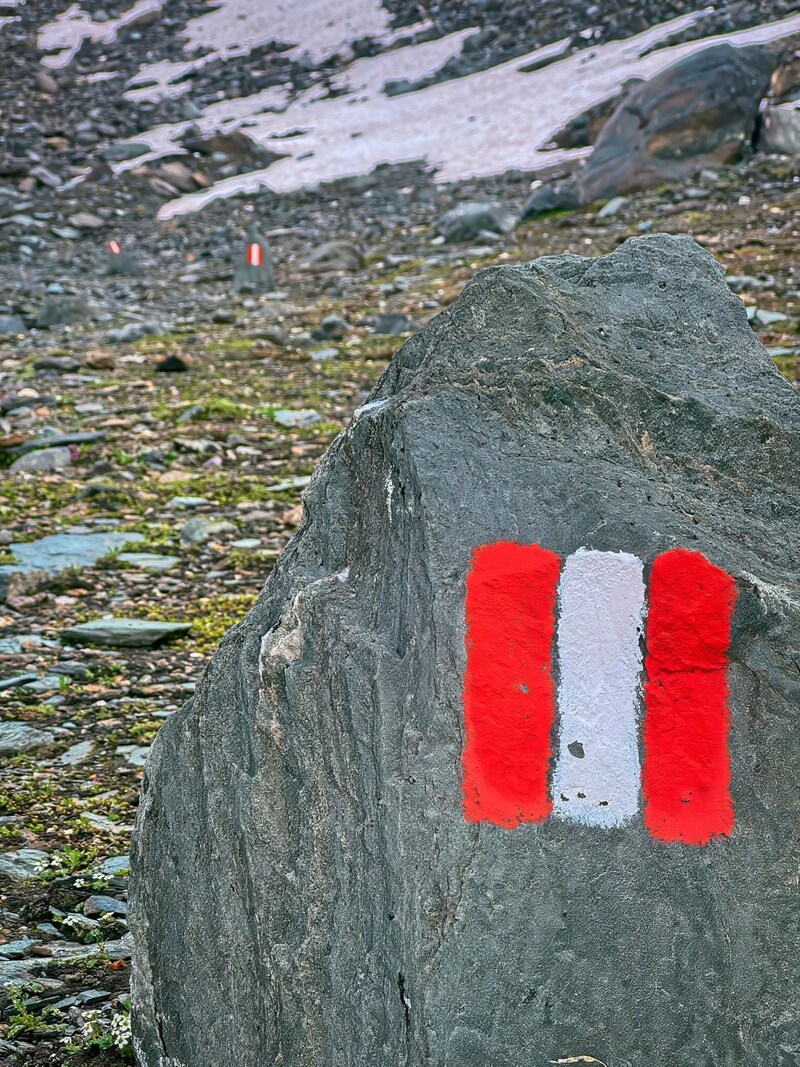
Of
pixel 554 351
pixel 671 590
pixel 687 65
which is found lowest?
pixel 687 65

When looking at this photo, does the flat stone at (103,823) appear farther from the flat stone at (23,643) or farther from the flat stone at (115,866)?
the flat stone at (23,643)

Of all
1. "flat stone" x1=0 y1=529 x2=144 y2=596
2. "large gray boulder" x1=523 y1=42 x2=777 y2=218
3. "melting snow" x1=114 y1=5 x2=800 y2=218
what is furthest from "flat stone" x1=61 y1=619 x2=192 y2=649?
"melting snow" x1=114 y1=5 x2=800 y2=218

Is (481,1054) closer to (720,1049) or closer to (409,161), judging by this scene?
(720,1049)

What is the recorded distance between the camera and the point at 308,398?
887 cm

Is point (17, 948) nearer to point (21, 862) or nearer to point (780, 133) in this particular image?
point (21, 862)

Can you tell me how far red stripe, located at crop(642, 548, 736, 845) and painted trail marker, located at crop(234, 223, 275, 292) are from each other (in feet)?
42.7

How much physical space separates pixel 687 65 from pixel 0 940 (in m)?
15.8

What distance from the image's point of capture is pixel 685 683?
2.03 meters

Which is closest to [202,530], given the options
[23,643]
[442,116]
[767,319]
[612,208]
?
[23,643]

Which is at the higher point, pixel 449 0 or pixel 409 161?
pixel 449 0

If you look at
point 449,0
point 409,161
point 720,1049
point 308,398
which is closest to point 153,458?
point 308,398

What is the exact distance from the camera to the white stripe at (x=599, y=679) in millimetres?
2012

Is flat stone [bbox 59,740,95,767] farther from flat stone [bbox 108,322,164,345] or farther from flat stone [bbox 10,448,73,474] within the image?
flat stone [bbox 108,322,164,345]

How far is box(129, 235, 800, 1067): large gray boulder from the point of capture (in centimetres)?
193
